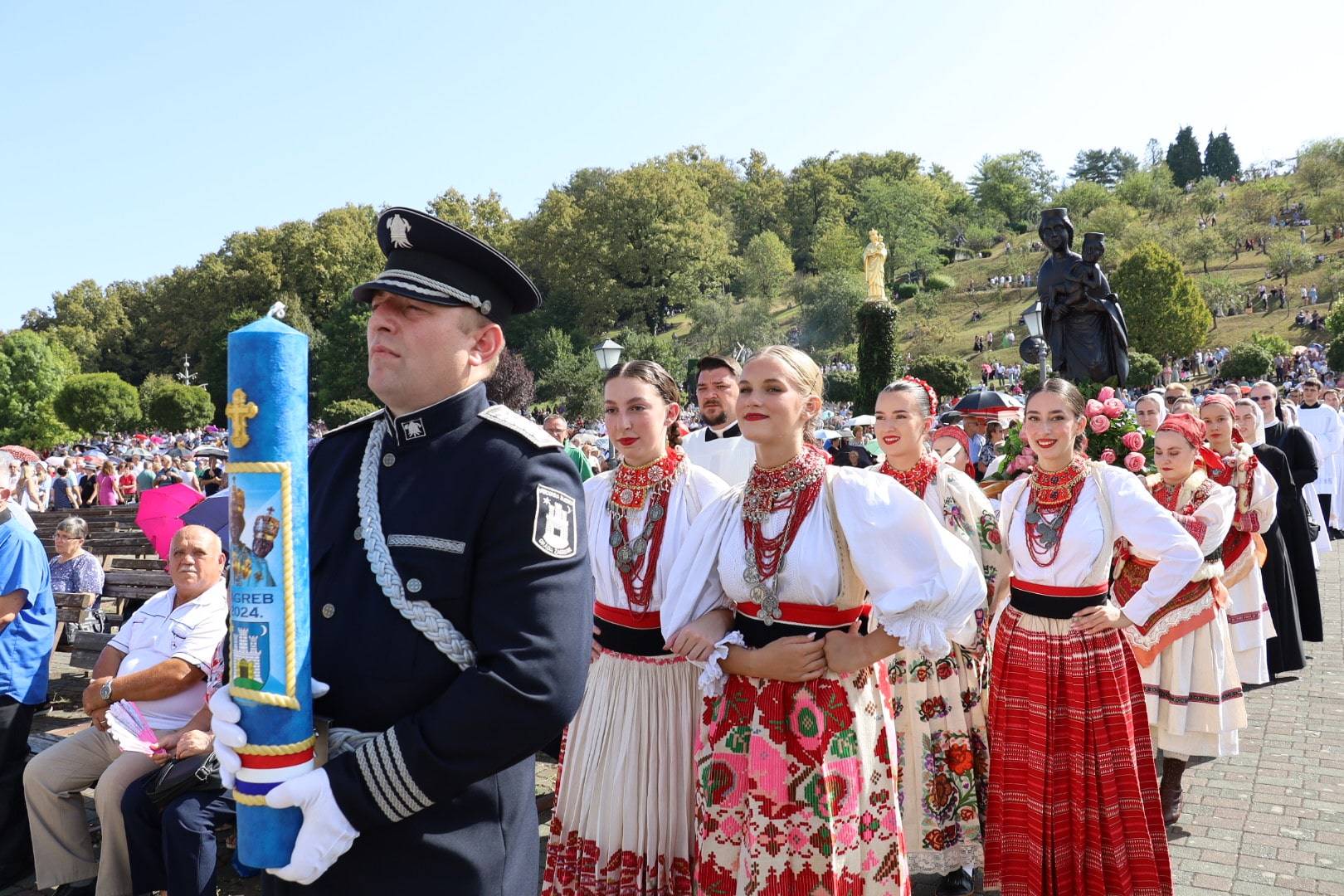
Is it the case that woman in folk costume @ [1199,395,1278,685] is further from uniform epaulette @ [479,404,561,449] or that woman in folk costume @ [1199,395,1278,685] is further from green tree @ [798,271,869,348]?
green tree @ [798,271,869,348]

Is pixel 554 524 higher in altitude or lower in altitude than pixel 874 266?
lower

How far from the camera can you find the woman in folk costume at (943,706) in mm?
4422

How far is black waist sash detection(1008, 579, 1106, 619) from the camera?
162 inches

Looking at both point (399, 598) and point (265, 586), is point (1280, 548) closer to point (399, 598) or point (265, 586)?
point (399, 598)

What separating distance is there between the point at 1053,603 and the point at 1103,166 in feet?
413

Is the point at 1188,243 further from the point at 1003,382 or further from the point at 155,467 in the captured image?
the point at 155,467

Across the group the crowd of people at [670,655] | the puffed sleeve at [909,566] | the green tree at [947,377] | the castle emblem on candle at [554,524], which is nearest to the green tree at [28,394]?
the green tree at [947,377]

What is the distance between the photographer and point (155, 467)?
2273 cm

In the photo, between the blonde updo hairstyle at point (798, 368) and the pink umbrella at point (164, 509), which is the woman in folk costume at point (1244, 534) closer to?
the blonde updo hairstyle at point (798, 368)

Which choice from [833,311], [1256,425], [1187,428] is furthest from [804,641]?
[833,311]

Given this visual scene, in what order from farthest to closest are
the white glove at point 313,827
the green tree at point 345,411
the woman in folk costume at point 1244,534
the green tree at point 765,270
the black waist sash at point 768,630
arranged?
the green tree at point 765,270 → the green tree at point 345,411 → the woman in folk costume at point 1244,534 → the black waist sash at point 768,630 → the white glove at point 313,827

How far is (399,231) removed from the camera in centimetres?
215

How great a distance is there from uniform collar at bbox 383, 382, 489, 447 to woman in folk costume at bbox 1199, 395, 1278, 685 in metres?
6.27

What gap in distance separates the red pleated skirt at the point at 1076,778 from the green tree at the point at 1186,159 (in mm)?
114913
